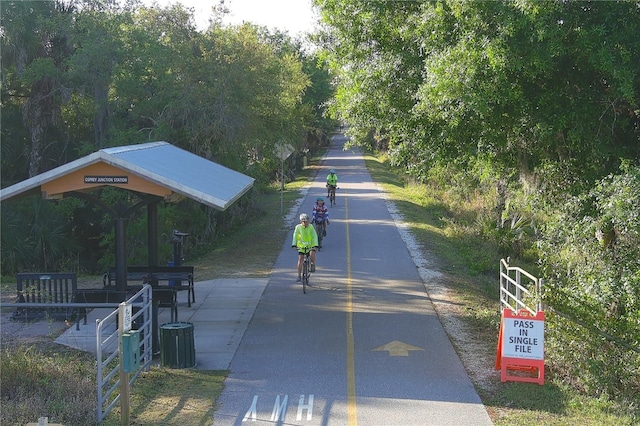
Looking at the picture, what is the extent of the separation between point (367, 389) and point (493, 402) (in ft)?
5.73

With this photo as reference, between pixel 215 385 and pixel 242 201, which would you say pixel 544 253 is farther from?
pixel 242 201

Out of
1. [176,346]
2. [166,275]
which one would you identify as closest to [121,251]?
[176,346]

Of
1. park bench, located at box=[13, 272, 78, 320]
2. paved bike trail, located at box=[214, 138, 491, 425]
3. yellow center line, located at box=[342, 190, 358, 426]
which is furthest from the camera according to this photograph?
park bench, located at box=[13, 272, 78, 320]

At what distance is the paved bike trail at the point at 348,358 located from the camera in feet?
31.7

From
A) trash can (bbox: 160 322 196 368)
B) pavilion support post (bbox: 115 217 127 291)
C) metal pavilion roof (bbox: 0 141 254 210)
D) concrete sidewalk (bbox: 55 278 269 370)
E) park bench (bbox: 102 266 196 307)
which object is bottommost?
concrete sidewalk (bbox: 55 278 269 370)

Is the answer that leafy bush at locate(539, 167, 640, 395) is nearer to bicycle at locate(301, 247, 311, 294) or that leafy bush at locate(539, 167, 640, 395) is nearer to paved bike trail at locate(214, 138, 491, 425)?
paved bike trail at locate(214, 138, 491, 425)

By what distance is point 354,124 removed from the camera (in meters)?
15.4

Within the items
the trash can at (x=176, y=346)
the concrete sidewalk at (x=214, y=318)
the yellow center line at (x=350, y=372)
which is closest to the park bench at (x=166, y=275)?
the concrete sidewalk at (x=214, y=318)

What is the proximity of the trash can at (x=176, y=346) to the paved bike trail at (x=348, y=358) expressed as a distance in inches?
28.9

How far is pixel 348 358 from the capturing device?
12.3 m

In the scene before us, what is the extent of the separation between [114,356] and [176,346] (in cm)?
147

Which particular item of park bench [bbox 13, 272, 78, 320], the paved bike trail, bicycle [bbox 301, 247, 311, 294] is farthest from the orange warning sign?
park bench [bbox 13, 272, 78, 320]

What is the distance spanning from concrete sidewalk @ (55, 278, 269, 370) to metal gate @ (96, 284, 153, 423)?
70 centimetres

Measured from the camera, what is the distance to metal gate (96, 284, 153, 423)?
9156mm
